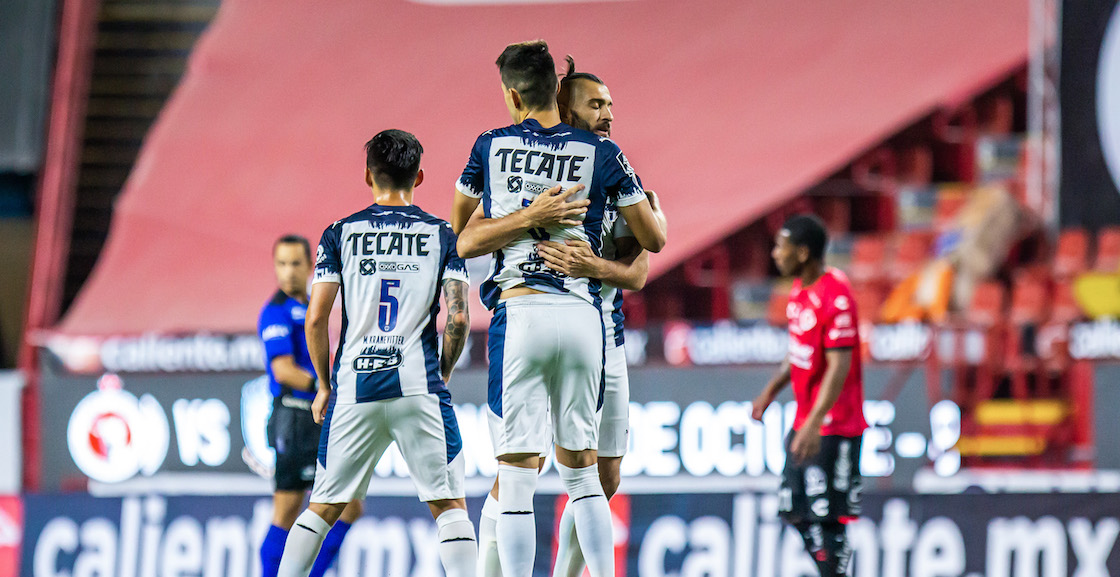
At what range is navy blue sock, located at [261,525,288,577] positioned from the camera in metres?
5.52

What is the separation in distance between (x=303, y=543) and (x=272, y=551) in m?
1.22

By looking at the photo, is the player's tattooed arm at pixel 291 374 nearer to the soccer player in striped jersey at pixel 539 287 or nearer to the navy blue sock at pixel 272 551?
the navy blue sock at pixel 272 551

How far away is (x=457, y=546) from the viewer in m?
4.34

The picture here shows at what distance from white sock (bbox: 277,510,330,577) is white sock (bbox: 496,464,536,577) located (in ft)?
2.47

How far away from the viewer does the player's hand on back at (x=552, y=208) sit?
3.90 m

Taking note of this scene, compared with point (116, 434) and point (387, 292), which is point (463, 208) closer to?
point (387, 292)

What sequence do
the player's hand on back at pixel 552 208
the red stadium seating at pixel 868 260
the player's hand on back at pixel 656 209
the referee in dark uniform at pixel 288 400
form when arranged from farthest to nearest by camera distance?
1. the red stadium seating at pixel 868 260
2. the referee in dark uniform at pixel 288 400
3. the player's hand on back at pixel 656 209
4. the player's hand on back at pixel 552 208

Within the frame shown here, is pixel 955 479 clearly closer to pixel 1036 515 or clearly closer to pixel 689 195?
pixel 1036 515

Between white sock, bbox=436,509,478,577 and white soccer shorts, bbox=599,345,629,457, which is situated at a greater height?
white soccer shorts, bbox=599,345,629,457

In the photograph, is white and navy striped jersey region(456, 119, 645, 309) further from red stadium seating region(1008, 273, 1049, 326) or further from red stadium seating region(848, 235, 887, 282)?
red stadium seating region(848, 235, 887, 282)

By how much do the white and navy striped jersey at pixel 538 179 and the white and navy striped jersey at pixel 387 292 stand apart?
38 centimetres

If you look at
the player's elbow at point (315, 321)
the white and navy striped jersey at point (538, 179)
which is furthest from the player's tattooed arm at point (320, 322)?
the white and navy striped jersey at point (538, 179)

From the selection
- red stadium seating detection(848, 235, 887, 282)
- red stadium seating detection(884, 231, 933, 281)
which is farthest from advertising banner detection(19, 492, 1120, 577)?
red stadium seating detection(848, 235, 887, 282)

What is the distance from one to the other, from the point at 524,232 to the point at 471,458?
5532mm
